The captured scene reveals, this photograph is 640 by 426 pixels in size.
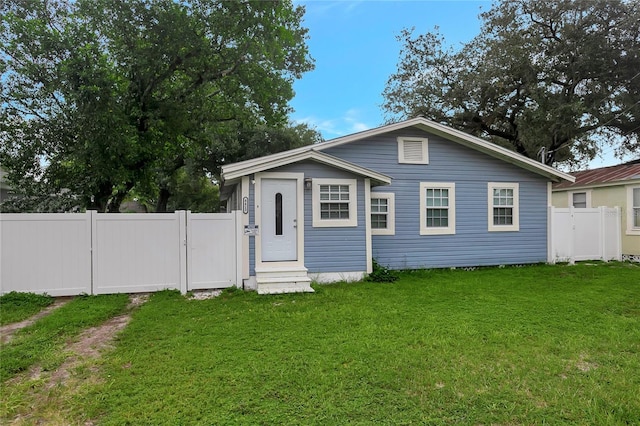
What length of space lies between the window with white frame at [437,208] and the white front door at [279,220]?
3.65m

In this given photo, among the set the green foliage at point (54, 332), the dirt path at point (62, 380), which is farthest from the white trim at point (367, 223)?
the dirt path at point (62, 380)

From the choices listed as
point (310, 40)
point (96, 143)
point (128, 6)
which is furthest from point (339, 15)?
point (96, 143)

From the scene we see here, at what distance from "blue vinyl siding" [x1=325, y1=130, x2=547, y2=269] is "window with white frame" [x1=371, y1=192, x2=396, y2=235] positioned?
13 centimetres

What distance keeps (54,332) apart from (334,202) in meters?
5.32

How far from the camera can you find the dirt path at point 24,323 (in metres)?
4.38

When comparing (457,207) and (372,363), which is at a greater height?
(457,207)

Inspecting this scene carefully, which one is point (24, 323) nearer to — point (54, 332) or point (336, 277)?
point (54, 332)

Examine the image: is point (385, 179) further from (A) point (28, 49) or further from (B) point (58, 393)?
(A) point (28, 49)

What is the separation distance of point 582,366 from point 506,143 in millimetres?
18258

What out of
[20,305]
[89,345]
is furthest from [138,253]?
[89,345]

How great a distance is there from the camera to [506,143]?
19.3m

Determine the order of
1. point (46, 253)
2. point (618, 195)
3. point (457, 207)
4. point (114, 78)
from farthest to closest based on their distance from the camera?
point (618, 195), point (457, 207), point (114, 78), point (46, 253)

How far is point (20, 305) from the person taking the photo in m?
5.64

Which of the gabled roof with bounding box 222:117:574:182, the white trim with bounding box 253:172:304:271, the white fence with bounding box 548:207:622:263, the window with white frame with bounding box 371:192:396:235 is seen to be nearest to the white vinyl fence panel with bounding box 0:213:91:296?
the gabled roof with bounding box 222:117:574:182
